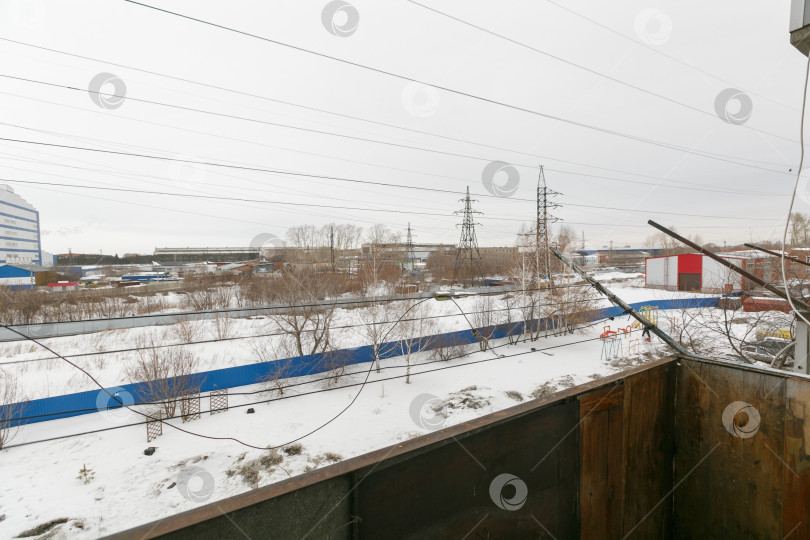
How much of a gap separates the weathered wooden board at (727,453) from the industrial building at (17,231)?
54268mm

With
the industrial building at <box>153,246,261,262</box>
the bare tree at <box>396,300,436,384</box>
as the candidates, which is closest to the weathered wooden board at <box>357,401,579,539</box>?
the bare tree at <box>396,300,436,384</box>

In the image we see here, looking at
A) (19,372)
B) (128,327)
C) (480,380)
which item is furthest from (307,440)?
(128,327)

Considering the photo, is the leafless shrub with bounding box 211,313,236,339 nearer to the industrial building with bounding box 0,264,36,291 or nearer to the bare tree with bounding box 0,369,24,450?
the bare tree with bounding box 0,369,24,450

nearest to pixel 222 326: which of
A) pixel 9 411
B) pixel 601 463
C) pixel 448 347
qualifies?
pixel 9 411

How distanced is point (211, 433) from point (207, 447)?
90cm

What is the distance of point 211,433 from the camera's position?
11.6m

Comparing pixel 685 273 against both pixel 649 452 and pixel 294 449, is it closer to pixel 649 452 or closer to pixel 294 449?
pixel 294 449

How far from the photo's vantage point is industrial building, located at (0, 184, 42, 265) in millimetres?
36188

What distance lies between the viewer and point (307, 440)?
1118cm

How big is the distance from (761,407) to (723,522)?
94cm

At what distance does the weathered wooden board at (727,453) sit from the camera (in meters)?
2.30

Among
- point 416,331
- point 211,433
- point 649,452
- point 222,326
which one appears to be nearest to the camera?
point 649,452

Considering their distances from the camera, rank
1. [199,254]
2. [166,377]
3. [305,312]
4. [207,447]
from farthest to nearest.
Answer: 1. [199,254]
2. [305,312]
3. [166,377]
4. [207,447]

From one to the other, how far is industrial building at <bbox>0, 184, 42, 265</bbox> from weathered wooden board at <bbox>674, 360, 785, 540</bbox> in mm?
54268
